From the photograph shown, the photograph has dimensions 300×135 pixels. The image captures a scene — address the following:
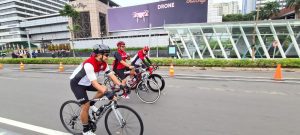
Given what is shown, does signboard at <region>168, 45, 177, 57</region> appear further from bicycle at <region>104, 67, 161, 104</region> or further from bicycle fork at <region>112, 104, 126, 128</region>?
bicycle fork at <region>112, 104, 126, 128</region>

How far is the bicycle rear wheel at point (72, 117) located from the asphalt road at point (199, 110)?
Answer: 178 mm

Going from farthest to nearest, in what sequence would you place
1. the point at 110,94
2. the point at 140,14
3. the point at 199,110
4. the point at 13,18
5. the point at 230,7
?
1. the point at 230,7
2. the point at 13,18
3. the point at 140,14
4. the point at 199,110
5. the point at 110,94

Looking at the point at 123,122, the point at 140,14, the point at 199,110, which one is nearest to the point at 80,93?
the point at 123,122

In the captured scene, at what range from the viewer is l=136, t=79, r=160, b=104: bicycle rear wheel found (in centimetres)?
657

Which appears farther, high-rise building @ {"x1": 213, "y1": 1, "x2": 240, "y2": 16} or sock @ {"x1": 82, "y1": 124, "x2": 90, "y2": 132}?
high-rise building @ {"x1": 213, "y1": 1, "x2": 240, "y2": 16}

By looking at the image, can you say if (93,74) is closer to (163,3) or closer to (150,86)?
(150,86)

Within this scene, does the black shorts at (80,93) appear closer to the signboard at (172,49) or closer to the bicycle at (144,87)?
the bicycle at (144,87)

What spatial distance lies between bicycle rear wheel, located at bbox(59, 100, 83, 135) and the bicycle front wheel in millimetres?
803

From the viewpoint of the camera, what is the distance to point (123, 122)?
145 inches

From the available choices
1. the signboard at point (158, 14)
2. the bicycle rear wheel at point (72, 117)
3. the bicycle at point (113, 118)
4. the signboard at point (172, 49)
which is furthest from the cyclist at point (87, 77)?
the signboard at point (158, 14)

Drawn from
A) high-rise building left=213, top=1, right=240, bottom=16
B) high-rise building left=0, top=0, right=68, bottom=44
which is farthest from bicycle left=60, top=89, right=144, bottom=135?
high-rise building left=213, top=1, right=240, bottom=16

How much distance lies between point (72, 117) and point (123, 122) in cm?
139

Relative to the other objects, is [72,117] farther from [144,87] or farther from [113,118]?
[144,87]

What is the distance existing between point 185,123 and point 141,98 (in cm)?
229
